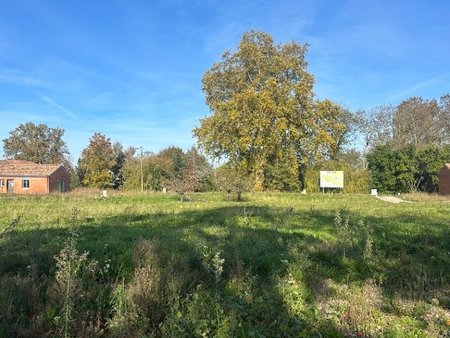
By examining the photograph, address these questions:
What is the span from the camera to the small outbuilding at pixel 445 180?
42.3 meters

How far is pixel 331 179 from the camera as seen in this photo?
41.8 meters

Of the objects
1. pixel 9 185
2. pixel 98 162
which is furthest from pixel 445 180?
pixel 9 185

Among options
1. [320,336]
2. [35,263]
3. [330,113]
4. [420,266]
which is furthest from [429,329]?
[330,113]

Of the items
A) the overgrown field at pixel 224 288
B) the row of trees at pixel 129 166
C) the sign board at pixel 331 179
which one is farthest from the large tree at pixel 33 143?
the overgrown field at pixel 224 288

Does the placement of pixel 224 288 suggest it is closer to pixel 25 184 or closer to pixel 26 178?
pixel 26 178

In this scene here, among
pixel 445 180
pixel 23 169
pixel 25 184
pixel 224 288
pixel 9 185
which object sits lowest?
pixel 224 288

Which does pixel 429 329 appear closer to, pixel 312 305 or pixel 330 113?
pixel 312 305

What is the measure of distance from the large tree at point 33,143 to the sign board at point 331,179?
65.6 m

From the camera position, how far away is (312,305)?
462cm

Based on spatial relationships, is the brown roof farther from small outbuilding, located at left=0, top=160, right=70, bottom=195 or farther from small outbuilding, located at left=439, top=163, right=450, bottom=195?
small outbuilding, located at left=439, top=163, right=450, bottom=195

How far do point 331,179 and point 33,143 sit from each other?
67962 millimetres

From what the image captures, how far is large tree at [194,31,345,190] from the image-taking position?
4047 cm

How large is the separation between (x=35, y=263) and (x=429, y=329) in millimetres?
4676

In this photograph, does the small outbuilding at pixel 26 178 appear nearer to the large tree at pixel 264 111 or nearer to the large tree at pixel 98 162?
the large tree at pixel 98 162
